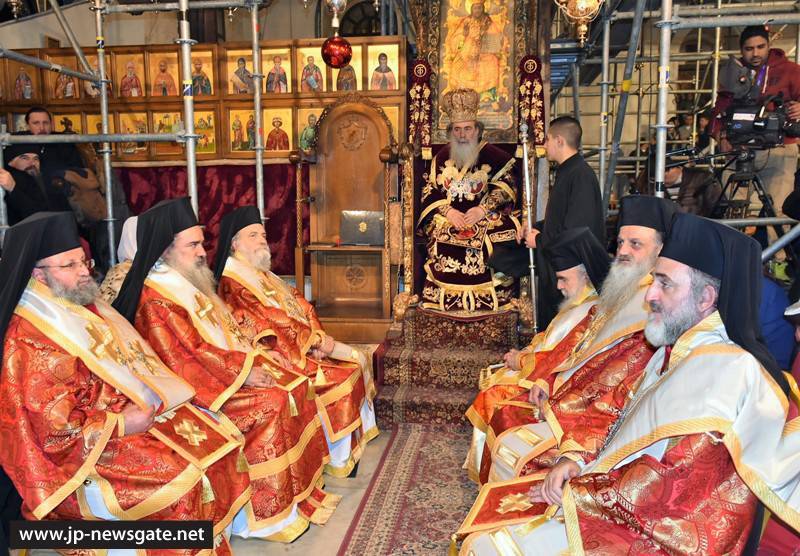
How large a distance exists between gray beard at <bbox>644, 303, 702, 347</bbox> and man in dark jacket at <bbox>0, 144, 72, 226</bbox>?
4523 millimetres

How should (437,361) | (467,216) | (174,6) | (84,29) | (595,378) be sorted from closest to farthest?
(595,378)
(174,6)
(437,361)
(467,216)
(84,29)

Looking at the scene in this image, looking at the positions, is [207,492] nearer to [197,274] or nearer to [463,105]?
[197,274]

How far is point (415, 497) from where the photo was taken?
12.7 ft

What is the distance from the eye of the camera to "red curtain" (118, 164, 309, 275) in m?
7.20

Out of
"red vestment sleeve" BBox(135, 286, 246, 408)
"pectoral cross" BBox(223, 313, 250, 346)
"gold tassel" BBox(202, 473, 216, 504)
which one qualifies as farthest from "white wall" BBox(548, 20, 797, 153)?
"gold tassel" BBox(202, 473, 216, 504)

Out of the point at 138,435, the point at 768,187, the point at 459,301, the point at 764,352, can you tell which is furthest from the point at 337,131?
the point at 764,352

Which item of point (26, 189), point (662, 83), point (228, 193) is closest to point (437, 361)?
point (662, 83)

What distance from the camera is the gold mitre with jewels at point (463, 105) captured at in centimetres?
582

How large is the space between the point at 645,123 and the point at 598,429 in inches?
479

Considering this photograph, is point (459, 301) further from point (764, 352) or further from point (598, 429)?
point (764, 352)

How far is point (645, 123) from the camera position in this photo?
13.4 m

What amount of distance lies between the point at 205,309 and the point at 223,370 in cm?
39

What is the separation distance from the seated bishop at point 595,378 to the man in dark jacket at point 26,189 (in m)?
3.92

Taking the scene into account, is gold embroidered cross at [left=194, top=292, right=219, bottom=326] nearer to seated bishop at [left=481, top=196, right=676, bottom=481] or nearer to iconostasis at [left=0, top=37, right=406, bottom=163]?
seated bishop at [left=481, top=196, right=676, bottom=481]
